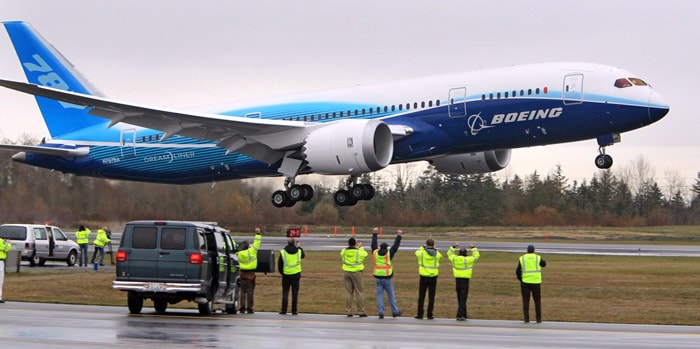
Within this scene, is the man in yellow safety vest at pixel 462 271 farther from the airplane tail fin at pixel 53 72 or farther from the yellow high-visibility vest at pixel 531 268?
the airplane tail fin at pixel 53 72

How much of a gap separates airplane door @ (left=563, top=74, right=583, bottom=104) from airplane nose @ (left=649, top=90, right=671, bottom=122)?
7.38 feet

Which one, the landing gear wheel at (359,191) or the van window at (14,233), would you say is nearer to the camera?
the landing gear wheel at (359,191)

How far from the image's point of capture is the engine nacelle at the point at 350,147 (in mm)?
38844

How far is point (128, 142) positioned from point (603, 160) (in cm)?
1982

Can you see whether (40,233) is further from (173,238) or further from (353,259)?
(173,238)

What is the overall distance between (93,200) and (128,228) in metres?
28.6

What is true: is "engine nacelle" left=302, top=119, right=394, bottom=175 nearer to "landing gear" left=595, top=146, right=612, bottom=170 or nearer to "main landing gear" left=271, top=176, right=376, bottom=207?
"main landing gear" left=271, top=176, right=376, bottom=207

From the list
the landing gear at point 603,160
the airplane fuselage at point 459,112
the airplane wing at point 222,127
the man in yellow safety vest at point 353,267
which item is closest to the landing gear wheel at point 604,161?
the landing gear at point 603,160

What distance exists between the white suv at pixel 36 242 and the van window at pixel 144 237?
22402 mm

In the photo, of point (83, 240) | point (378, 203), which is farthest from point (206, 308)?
point (378, 203)

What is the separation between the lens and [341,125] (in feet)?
130

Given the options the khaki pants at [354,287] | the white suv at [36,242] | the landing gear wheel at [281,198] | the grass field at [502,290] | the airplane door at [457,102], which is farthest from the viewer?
the white suv at [36,242]

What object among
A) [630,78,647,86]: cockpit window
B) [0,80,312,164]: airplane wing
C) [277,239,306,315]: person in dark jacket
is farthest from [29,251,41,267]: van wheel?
[630,78,647,86]: cockpit window

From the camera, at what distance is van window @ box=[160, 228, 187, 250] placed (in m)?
25.4
